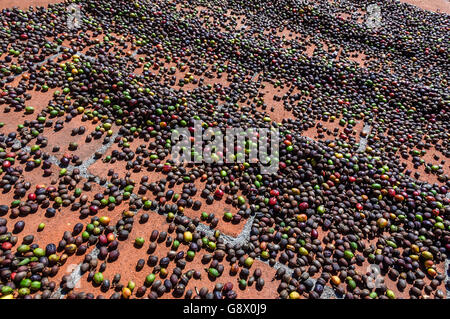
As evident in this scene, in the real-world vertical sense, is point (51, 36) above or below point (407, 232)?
above

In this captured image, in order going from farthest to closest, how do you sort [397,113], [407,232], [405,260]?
[397,113]
[407,232]
[405,260]

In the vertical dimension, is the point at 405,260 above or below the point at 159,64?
below

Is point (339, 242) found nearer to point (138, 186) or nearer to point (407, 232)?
point (407, 232)

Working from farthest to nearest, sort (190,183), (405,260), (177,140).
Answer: (177,140) → (190,183) → (405,260)

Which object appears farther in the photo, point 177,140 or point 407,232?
point 177,140

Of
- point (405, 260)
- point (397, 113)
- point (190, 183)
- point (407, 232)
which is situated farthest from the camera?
point (397, 113)

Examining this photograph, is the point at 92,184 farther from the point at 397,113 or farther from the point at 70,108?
the point at 397,113
